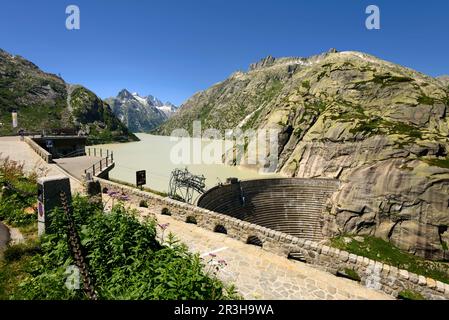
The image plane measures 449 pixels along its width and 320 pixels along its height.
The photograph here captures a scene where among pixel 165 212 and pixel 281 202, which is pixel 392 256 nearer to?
pixel 281 202

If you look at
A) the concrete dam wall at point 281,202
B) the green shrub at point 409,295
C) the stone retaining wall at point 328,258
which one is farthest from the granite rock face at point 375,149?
the green shrub at point 409,295

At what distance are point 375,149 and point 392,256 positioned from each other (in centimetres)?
2213

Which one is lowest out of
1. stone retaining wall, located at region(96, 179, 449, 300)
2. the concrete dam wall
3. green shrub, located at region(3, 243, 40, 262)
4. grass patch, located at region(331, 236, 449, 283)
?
grass patch, located at region(331, 236, 449, 283)

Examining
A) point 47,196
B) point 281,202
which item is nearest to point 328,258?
point 47,196

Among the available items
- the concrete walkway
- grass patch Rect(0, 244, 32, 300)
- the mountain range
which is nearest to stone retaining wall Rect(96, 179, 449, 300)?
the concrete walkway

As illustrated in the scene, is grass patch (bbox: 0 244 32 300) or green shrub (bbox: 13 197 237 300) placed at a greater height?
green shrub (bbox: 13 197 237 300)

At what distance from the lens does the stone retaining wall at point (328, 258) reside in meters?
7.94

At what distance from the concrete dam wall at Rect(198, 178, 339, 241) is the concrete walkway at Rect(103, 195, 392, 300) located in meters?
17.5

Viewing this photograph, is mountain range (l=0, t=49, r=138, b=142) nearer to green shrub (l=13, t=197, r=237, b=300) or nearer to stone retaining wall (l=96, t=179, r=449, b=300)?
stone retaining wall (l=96, t=179, r=449, b=300)

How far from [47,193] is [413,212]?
42.1 m

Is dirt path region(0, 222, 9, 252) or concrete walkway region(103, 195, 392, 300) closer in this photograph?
dirt path region(0, 222, 9, 252)

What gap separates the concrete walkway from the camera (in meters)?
8.19

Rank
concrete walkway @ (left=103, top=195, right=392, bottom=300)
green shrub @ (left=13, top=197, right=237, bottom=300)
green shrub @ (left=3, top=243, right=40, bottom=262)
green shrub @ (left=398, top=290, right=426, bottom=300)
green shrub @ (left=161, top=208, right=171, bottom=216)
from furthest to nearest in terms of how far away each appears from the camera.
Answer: green shrub @ (left=161, top=208, right=171, bottom=216), concrete walkway @ (left=103, top=195, right=392, bottom=300), green shrub @ (left=398, top=290, right=426, bottom=300), green shrub @ (left=3, top=243, right=40, bottom=262), green shrub @ (left=13, top=197, right=237, bottom=300)
